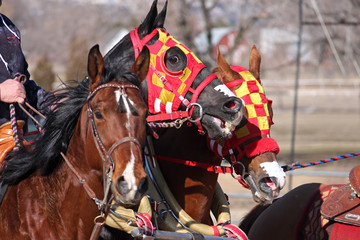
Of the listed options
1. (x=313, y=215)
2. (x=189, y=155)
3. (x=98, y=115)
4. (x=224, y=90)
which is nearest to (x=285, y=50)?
(x=313, y=215)

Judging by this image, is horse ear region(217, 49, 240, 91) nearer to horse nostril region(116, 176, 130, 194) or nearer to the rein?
the rein

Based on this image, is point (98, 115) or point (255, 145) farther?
point (255, 145)

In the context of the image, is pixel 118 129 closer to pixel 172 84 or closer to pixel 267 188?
pixel 172 84

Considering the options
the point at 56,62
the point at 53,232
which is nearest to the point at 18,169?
the point at 53,232

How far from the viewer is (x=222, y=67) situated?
390cm

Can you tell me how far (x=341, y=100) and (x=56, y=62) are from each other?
2716cm

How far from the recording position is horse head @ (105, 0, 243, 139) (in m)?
3.48

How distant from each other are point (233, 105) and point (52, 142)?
117 cm

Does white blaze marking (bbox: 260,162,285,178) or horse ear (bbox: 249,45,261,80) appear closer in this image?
white blaze marking (bbox: 260,162,285,178)

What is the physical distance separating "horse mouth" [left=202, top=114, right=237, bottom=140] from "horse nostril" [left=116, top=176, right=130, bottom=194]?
0.98m

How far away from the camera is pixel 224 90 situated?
11.6ft

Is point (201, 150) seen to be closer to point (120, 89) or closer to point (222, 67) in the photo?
point (222, 67)

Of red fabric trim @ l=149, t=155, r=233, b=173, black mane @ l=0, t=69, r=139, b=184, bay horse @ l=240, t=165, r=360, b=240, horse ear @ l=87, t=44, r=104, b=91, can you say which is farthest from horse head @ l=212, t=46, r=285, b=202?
horse ear @ l=87, t=44, r=104, b=91

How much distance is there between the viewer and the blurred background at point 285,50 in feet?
40.0
